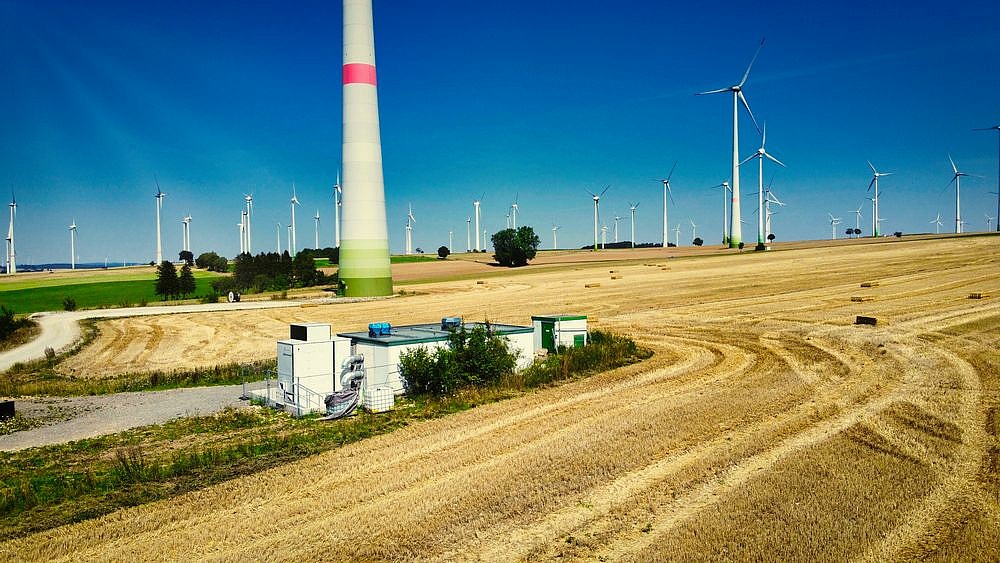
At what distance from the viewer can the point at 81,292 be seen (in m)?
109

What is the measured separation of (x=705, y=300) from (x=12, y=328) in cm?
5799

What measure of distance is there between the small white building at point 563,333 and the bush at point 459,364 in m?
6.70

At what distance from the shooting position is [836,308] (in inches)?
1839

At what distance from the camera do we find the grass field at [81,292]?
289ft

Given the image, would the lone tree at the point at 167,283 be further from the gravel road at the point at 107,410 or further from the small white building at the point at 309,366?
the small white building at the point at 309,366

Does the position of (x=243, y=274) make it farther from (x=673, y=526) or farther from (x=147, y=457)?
(x=673, y=526)

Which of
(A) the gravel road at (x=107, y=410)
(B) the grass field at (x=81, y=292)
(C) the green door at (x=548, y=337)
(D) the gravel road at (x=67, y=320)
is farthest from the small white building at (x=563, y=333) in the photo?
(B) the grass field at (x=81, y=292)

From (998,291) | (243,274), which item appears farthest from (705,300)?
(243,274)

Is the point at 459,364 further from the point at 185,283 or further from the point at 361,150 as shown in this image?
the point at 185,283

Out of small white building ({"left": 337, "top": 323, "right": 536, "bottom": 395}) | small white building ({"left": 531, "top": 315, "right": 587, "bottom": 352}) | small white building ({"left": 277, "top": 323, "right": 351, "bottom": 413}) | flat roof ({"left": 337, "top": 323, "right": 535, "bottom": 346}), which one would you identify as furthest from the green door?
small white building ({"left": 277, "top": 323, "right": 351, "bottom": 413})

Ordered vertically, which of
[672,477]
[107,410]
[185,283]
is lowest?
[107,410]

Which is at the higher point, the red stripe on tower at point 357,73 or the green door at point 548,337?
the red stripe on tower at point 357,73

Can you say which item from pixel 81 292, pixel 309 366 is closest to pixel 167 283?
pixel 81 292

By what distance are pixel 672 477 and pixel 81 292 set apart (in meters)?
117
